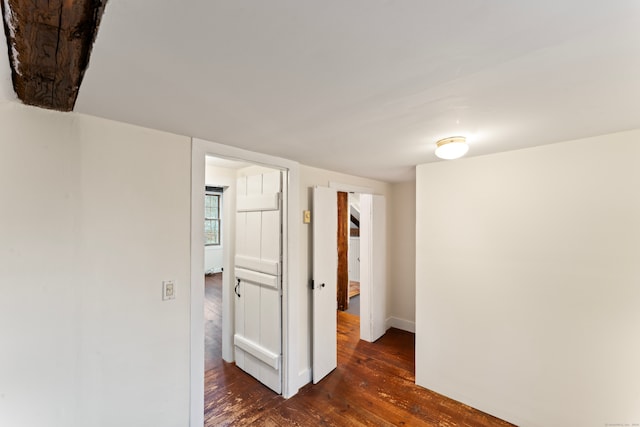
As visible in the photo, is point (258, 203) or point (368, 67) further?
point (258, 203)

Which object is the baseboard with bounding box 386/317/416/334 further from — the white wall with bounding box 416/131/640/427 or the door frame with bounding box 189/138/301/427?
the door frame with bounding box 189/138/301/427

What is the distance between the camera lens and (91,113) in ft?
4.54

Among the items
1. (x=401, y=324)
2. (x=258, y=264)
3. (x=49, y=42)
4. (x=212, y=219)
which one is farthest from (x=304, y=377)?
(x=212, y=219)

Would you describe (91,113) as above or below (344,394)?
above

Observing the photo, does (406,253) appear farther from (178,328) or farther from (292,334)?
(178,328)

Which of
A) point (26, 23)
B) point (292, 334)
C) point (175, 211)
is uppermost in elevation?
point (26, 23)

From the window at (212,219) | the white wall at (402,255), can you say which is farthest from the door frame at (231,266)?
the window at (212,219)

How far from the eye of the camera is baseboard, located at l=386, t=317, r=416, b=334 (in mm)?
3906

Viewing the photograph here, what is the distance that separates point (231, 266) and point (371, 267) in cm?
182

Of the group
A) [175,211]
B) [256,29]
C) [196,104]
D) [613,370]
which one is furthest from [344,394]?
[256,29]

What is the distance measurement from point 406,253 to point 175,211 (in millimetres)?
3222

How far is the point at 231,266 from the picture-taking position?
9.85 ft

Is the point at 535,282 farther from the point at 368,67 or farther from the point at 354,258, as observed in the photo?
the point at 354,258

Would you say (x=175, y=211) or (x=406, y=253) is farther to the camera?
(x=406, y=253)
